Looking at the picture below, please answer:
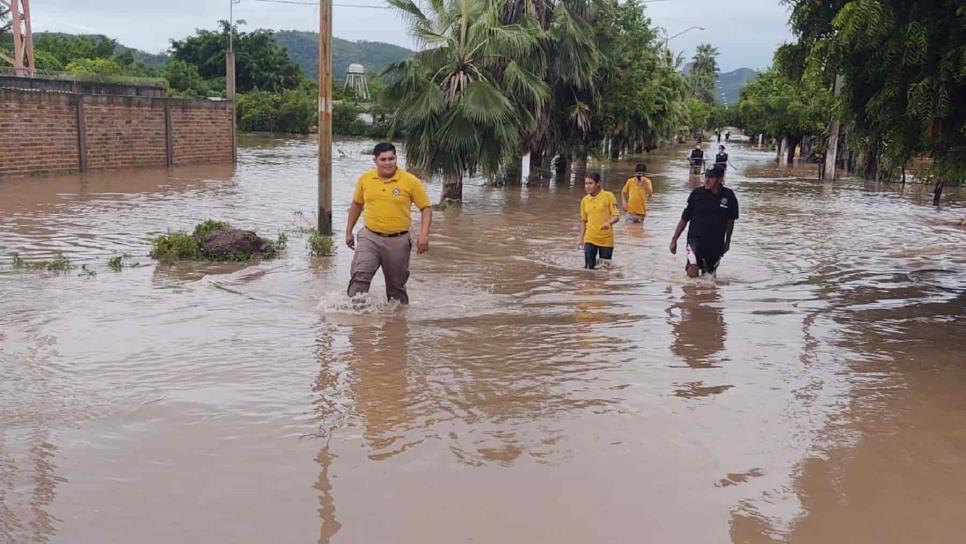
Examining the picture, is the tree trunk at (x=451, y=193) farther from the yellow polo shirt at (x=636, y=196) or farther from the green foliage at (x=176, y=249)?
the green foliage at (x=176, y=249)

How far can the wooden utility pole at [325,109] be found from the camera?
1259 centimetres

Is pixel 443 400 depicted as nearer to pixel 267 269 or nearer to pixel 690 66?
pixel 267 269

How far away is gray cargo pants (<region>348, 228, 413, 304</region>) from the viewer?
25.3 ft

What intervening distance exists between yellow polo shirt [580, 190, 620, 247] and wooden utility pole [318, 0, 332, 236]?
4372mm

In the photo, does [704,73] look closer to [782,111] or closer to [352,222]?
[782,111]

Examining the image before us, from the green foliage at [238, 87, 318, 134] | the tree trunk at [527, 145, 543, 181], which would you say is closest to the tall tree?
the green foliage at [238, 87, 318, 134]

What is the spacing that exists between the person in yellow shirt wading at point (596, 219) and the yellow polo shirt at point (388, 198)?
3.26 metres

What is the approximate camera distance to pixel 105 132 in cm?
2662

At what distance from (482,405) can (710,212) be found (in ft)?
16.1

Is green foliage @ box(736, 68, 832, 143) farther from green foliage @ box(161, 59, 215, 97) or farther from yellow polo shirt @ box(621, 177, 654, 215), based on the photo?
green foliage @ box(161, 59, 215, 97)

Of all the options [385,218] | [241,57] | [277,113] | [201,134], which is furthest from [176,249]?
[241,57]

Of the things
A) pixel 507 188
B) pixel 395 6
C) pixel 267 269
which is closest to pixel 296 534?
pixel 267 269

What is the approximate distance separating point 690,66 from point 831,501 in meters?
155

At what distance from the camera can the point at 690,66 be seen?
149875 millimetres
